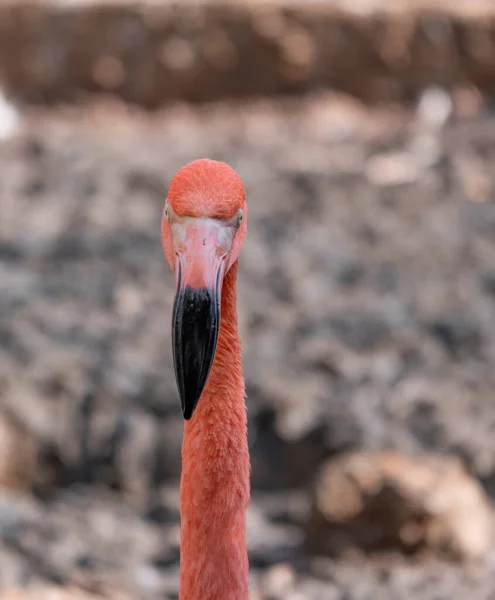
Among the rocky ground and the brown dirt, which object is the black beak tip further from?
the brown dirt

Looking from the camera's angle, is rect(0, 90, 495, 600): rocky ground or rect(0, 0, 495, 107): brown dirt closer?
rect(0, 90, 495, 600): rocky ground

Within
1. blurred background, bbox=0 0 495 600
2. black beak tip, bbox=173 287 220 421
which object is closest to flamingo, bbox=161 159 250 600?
black beak tip, bbox=173 287 220 421

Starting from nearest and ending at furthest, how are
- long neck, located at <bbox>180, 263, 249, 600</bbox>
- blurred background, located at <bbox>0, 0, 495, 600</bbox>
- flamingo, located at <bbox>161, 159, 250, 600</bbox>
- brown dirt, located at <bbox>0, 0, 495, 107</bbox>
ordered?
1. flamingo, located at <bbox>161, 159, 250, 600</bbox>
2. long neck, located at <bbox>180, 263, 249, 600</bbox>
3. blurred background, located at <bbox>0, 0, 495, 600</bbox>
4. brown dirt, located at <bbox>0, 0, 495, 107</bbox>

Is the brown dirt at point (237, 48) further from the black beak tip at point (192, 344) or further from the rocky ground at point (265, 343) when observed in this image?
the black beak tip at point (192, 344)

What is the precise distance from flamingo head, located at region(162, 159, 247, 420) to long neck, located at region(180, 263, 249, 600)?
0.13 m

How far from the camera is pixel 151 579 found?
3205mm

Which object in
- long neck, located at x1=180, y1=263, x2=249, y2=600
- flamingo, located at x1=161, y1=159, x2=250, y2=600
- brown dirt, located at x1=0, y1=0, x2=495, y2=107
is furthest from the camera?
brown dirt, located at x1=0, y1=0, x2=495, y2=107

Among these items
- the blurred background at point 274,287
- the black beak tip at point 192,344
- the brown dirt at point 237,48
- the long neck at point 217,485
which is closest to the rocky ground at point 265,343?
the blurred background at point 274,287

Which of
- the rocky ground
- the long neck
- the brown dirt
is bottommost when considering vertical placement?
the long neck

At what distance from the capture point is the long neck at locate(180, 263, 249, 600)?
1.76m

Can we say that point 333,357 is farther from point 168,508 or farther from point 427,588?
point 427,588

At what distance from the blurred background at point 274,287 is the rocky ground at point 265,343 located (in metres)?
0.01

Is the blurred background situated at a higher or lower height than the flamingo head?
higher

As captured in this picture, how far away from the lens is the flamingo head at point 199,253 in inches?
60.4
